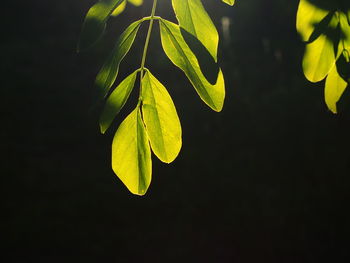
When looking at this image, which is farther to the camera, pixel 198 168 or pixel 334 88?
pixel 198 168

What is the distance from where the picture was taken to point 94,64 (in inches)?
321

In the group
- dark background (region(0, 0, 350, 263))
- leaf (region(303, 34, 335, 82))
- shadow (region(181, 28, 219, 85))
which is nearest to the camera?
shadow (region(181, 28, 219, 85))

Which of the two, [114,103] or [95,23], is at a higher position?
[95,23]

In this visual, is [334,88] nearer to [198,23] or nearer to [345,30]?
[345,30]

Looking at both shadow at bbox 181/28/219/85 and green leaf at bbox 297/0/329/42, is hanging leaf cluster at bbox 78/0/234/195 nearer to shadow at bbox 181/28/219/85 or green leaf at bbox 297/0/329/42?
shadow at bbox 181/28/219/85

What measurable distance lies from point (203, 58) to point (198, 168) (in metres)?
6.09

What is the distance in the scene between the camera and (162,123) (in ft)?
3.30

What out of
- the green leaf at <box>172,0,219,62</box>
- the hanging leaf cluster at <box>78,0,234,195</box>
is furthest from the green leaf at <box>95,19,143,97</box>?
the green leaf at <box>172,0,219,62</box>

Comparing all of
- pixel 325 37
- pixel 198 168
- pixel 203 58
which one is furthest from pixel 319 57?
pixel 198 168

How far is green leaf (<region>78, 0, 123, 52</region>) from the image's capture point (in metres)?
1.00

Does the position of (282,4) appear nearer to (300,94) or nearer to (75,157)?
(300,94)

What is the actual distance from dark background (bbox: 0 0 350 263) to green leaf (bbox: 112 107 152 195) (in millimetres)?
5097

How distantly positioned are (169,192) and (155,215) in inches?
14.6

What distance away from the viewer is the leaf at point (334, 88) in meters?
1.08
